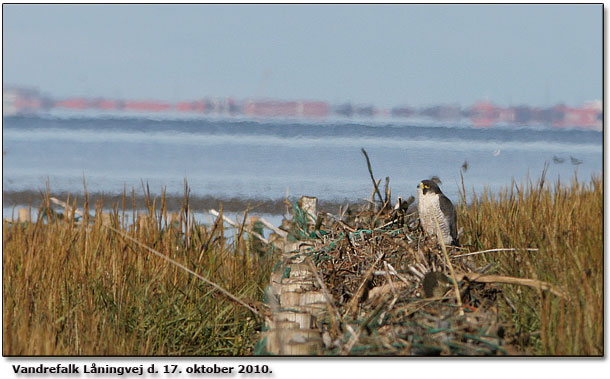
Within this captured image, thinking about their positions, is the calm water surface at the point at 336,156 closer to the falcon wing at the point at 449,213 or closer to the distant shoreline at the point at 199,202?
the distant shoreline at the point at 199,202

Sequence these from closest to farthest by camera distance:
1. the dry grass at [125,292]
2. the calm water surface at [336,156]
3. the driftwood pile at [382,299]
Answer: the driftwood pile at [382,299], the dry grass at [125,292], the calm water surface at [336,156]

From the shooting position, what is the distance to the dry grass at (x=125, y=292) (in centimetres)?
452

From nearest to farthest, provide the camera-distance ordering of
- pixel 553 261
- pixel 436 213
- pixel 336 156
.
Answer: pixel 553 261 → pixel 436 213 → pixel 336 156

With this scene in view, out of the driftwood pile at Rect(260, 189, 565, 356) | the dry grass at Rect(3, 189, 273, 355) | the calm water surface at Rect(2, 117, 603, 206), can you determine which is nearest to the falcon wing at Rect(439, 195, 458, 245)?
the driftwood pile at Rect(260, 189, 565, 356)

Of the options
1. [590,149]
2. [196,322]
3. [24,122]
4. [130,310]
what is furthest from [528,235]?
[24,122]

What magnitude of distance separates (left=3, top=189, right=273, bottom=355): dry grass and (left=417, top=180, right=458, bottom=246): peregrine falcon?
4.20ft

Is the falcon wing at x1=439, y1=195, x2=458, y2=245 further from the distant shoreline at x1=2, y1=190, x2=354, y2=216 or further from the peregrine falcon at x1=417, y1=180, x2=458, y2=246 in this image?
the distant shoreline at x1=2, y1=190, x2=354, y2=216

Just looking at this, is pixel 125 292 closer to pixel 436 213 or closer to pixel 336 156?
pixel 436 213

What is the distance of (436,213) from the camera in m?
4.81

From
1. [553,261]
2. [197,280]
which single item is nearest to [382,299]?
[553,261]

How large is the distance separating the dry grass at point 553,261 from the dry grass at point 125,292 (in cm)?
165

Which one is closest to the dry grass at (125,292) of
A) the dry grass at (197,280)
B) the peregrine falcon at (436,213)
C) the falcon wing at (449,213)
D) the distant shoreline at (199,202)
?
the dry grass at (197,280)

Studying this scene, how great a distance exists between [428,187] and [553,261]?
130 cm

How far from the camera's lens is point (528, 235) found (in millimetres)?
4547
